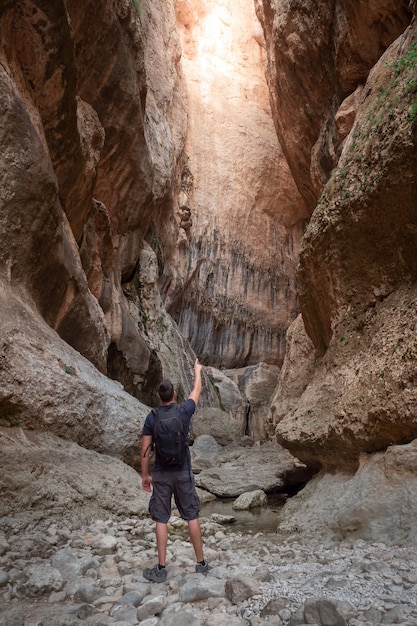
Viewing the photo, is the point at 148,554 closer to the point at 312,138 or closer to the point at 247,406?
the point at 312,138

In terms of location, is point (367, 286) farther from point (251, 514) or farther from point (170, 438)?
point (170, 438)

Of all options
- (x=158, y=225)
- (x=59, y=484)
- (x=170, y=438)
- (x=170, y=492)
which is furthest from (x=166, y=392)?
(x=158, y=225)

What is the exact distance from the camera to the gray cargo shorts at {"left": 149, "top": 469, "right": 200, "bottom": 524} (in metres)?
3.88

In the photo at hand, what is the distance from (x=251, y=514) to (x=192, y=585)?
536cm

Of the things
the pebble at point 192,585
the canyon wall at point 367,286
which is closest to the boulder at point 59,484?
the pebble at point 192,585

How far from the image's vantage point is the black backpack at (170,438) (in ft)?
12.6

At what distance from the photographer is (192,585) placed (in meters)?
3.26

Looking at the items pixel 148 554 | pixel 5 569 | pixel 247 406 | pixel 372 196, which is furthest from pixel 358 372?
pixel 247 406

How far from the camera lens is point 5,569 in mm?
3500

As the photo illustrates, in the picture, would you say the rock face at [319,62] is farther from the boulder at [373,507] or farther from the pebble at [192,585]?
the pebble at [192,585]

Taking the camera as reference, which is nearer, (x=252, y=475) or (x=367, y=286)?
(x=367, y=286)

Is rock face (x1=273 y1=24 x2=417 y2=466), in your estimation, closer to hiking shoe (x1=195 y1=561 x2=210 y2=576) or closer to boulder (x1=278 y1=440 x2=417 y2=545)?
boulder (x1=278 y1=440 x2=417 y2=545)

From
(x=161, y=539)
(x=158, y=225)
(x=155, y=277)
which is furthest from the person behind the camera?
(x=158, y=225)

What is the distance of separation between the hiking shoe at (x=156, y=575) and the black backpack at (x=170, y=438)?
819mm
